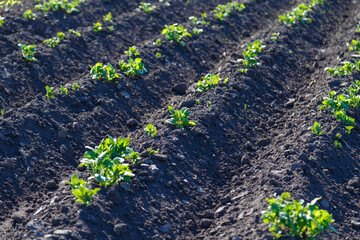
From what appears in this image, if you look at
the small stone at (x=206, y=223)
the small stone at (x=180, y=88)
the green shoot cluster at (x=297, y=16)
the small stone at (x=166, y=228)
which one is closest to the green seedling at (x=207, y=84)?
the small stone at (x=180, y=88)

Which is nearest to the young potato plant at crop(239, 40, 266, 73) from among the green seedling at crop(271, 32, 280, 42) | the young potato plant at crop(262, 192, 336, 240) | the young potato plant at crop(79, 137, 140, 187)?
the green seedling at crop(271, 32, 280, 42)

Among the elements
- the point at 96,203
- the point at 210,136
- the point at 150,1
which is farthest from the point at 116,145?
the point at 150,1

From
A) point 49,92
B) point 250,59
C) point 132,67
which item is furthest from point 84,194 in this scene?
point 250,59

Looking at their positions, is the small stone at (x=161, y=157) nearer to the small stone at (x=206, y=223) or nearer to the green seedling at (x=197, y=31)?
the small stone at (x=206, y=223)

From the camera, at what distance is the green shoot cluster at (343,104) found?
21.0 ft

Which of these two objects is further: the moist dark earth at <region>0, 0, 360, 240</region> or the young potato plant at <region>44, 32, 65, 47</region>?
the young potato plant at <region>44, 32, 65, 47</region>

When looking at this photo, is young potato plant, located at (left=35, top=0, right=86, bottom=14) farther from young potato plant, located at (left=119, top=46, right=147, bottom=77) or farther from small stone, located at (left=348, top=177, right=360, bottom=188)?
small stone, located at (left=348, top=177, right=360, bottom=188)

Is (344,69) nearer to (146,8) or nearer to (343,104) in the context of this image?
(343,104)

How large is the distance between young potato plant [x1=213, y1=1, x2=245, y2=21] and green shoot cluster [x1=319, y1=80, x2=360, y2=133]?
181 inches

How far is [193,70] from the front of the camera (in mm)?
8727

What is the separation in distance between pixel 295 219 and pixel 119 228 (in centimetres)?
175

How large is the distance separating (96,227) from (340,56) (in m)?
6.90

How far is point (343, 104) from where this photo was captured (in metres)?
6.53

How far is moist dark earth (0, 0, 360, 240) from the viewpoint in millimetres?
4852
